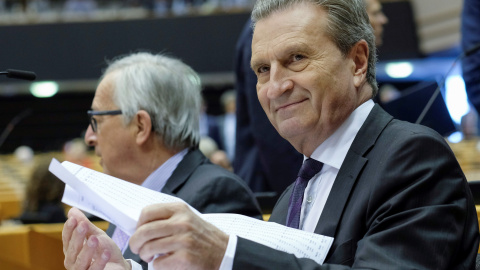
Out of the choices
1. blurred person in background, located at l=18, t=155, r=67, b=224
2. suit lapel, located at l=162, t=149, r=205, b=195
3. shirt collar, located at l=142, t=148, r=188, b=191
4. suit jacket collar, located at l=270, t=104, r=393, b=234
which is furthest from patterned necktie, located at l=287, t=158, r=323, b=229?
blurred person in background, located at l=18, t=155, r=67, b=224

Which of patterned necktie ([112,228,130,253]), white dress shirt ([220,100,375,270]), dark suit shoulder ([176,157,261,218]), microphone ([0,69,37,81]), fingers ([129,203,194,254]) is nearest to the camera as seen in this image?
fingers ([129,203,194,254])

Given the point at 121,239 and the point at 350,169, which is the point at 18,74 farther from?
the point at 350,169

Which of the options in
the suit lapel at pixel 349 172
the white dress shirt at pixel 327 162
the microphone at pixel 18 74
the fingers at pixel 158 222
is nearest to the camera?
the fingers at pixel 158 222

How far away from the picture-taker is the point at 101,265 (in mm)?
1585

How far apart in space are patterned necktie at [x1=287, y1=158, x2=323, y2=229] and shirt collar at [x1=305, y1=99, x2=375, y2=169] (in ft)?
0.08

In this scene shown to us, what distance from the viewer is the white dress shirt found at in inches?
59.8

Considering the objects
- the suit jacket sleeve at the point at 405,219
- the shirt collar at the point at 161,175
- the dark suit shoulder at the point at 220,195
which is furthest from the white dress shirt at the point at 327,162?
the shirt collar at the point at 161,175

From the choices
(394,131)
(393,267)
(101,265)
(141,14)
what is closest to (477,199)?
(394,131)

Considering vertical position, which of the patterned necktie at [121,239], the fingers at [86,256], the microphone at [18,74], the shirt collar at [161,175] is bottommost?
the patterned necktie at [121,239]

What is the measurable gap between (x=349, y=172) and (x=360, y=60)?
Answer: 0.29m

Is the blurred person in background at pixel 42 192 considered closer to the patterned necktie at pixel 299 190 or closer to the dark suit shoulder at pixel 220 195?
the dark suit shoulder at pixel 220 195

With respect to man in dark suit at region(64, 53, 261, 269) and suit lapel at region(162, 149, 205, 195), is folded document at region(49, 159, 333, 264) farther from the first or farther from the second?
man in dark suit at region(64, 53, 261, 269)

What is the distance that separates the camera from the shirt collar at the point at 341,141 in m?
1.53

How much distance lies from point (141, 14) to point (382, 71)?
189 inches
